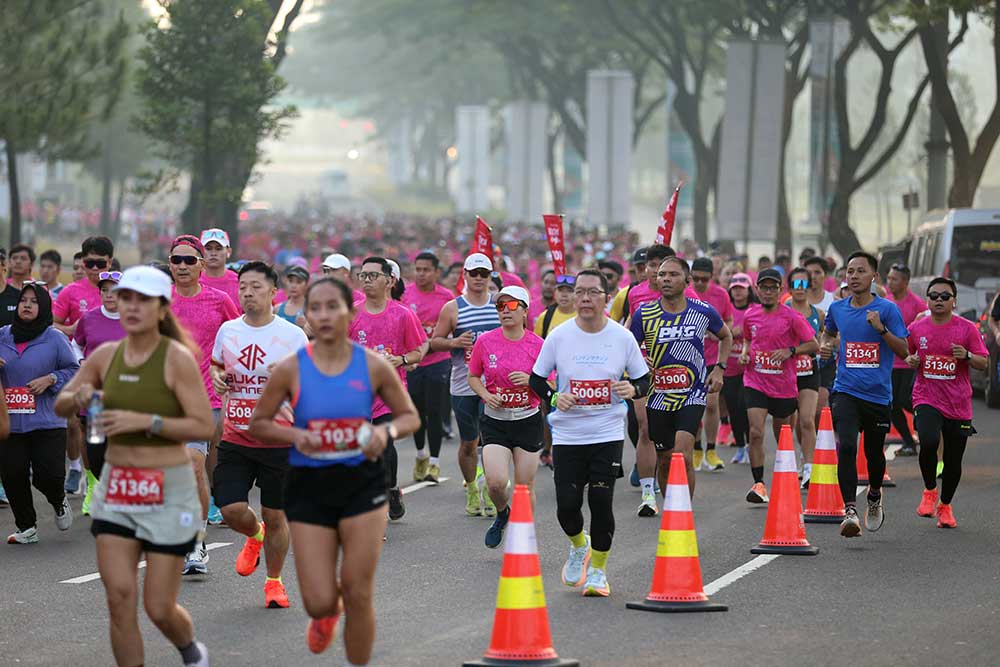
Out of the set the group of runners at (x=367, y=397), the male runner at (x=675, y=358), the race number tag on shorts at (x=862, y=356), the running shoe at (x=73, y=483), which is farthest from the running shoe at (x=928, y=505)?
the running shoe at (x=73, y=483)

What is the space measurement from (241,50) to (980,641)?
68.1ft

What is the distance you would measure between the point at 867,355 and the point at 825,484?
3.68 feet

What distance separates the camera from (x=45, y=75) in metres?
32.3

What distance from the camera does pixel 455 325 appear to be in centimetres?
1481

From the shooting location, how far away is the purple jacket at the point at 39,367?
12719 millimetres

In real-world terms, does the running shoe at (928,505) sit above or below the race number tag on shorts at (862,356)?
below

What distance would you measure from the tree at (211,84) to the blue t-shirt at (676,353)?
16.2 m

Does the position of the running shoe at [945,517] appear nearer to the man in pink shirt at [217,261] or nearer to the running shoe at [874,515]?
the running shoe at [874,515]

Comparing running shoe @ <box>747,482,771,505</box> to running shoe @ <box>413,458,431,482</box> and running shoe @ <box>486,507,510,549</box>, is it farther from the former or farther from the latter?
running shoe @ <box>486,507,510,549</box>

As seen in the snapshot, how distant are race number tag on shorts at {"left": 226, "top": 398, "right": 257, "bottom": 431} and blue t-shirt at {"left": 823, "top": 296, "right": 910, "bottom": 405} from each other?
14.9 ft

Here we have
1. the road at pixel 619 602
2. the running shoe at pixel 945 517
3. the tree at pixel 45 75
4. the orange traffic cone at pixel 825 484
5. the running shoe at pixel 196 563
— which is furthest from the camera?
the tree at pixel 45 75

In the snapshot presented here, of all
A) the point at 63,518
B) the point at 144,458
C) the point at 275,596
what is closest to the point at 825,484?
the point at 275,596

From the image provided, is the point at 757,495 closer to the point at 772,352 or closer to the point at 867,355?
the point at 772,352

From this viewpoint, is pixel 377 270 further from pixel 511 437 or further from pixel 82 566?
pixel 82 566
